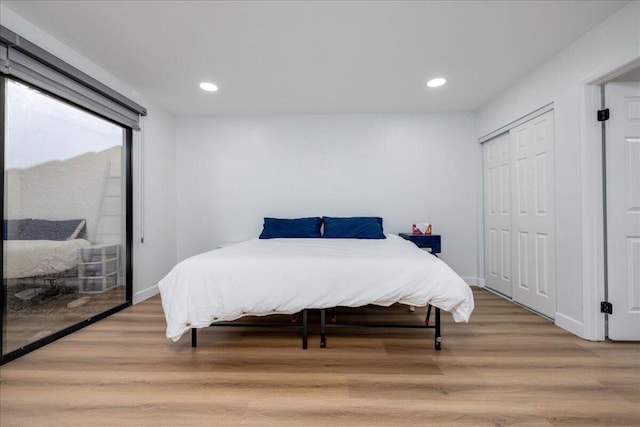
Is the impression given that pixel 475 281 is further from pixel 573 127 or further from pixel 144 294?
pixel 144 294

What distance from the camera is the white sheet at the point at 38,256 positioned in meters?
1.95

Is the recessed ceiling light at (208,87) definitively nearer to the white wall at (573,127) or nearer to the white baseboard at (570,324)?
the white wall at (573,127)

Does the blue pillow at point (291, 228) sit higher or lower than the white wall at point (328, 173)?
lower

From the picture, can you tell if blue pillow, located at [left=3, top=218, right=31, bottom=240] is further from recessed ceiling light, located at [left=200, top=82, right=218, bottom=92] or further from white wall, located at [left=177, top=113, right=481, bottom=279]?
white wall, located at [left=177, top=113, right=481, bottom=279]

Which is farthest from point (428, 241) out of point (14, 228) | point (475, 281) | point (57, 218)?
point (14, 228)

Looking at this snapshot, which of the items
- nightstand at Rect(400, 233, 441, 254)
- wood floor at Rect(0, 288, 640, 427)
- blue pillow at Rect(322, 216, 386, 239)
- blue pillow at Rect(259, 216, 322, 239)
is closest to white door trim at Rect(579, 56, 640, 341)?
wood floor at Rect(0, 288, 640, 427)

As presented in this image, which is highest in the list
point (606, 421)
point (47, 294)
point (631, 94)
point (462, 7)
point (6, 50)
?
point (462, 7)

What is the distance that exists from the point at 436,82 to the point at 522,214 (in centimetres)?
162

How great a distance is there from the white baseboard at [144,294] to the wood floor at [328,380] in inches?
32.4

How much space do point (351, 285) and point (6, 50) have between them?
2.68 meters

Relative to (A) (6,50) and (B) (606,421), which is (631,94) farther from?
(A) (6,50)

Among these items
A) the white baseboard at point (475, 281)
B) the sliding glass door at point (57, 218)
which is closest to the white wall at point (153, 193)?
the sliding glass door at point (57, 218)

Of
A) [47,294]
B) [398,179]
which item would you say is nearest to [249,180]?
[398,179]

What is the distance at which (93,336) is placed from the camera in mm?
2312
